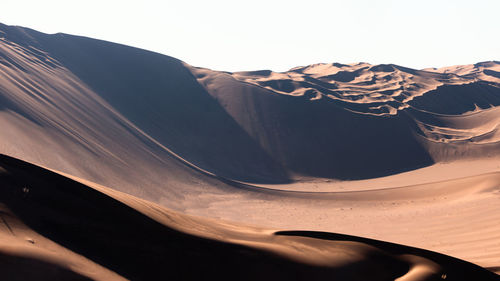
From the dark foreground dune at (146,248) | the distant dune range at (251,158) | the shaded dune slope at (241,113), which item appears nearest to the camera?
the dark foreground dune at (146,248)

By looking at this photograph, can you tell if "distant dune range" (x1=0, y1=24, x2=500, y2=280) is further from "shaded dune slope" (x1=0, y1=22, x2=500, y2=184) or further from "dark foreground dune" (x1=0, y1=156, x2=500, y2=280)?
"shaded dune slope" (x1=0, y1=22, x2=500, y2=184)

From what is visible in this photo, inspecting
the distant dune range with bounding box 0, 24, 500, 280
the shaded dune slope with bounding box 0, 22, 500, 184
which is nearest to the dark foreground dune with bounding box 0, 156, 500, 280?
the distant dune range with bounding box 0, 24, 500, 280

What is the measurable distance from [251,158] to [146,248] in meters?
26.7

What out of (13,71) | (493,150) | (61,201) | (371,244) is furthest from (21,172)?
(493,150)

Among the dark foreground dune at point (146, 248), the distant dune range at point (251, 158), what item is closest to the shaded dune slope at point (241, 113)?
the distant dune range at point (251, 158)

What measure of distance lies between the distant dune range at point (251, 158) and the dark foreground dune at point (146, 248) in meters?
0.02

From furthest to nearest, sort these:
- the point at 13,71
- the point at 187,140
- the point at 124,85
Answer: the point at 124,85
the point at 187,140
the point at 13,71

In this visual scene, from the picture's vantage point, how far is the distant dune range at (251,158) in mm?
4438

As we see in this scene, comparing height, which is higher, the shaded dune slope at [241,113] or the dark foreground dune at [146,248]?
the dark foreground dune at [146,248]

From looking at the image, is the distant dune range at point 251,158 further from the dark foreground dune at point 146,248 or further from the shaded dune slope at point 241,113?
the shaded dune slope at point 241,113

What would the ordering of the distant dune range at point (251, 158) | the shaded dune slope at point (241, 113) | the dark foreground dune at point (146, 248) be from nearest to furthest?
the dark foreground dune at point (146, 248) < the distant dune range at point (251, 158) < the shaded dune slope at point (241, 113)

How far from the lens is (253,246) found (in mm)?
4629

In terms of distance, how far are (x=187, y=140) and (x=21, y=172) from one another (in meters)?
26.4

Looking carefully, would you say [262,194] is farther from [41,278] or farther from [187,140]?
[41,278]
